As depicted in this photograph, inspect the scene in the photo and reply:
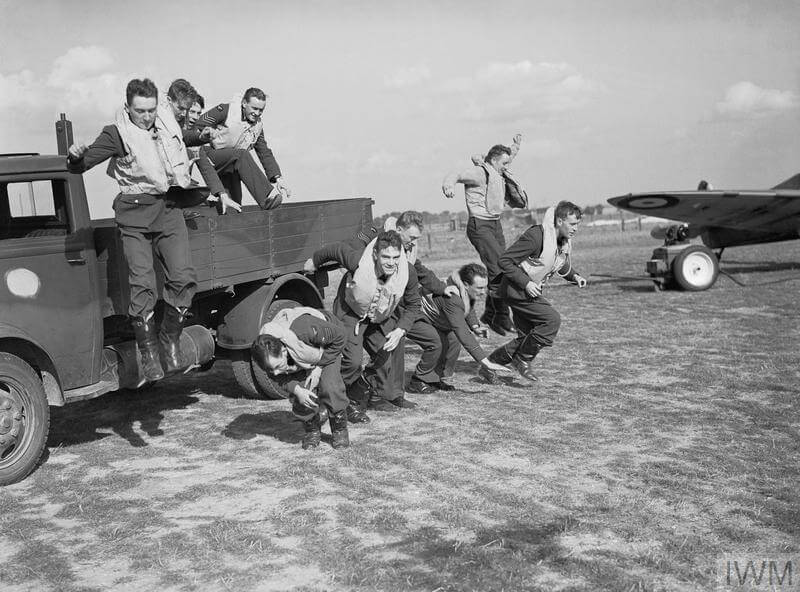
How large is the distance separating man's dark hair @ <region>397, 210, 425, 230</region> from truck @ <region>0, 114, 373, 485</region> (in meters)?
1.16

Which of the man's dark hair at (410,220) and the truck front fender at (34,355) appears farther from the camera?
the man's dark hair at (410,220)

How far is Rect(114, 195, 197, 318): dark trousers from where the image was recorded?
5262 millimetres

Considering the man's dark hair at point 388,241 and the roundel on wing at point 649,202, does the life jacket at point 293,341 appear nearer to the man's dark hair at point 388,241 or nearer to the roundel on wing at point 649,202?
the man's dark hair at point 388,241

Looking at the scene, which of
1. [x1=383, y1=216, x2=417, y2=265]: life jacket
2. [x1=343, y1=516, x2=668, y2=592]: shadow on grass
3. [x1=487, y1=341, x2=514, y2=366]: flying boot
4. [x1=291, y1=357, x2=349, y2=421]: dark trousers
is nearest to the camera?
[x1=343, y1=516, x2=668, y2=592]: shadow on grass

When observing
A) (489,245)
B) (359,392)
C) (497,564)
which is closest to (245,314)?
(359,392)

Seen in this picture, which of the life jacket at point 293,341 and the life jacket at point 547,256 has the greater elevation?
the life jacket at point 547,256

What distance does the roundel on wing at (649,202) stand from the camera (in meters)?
14.2

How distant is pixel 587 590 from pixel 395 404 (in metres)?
3.47

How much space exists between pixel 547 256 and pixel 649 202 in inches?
317

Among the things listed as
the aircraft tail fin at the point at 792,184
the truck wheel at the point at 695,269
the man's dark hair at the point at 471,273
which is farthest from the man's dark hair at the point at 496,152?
the aircraft tail fin at the point at 792,184

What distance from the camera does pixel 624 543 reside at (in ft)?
12.4

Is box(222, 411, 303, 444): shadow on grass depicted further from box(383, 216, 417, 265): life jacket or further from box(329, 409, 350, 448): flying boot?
box(383, 216, 417, 265): life jacket

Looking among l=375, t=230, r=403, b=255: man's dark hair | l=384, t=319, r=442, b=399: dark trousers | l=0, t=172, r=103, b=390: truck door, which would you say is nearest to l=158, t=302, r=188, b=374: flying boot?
l=0, t=172, r=103, b=390: truck door

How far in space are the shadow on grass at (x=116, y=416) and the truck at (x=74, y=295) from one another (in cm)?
78
